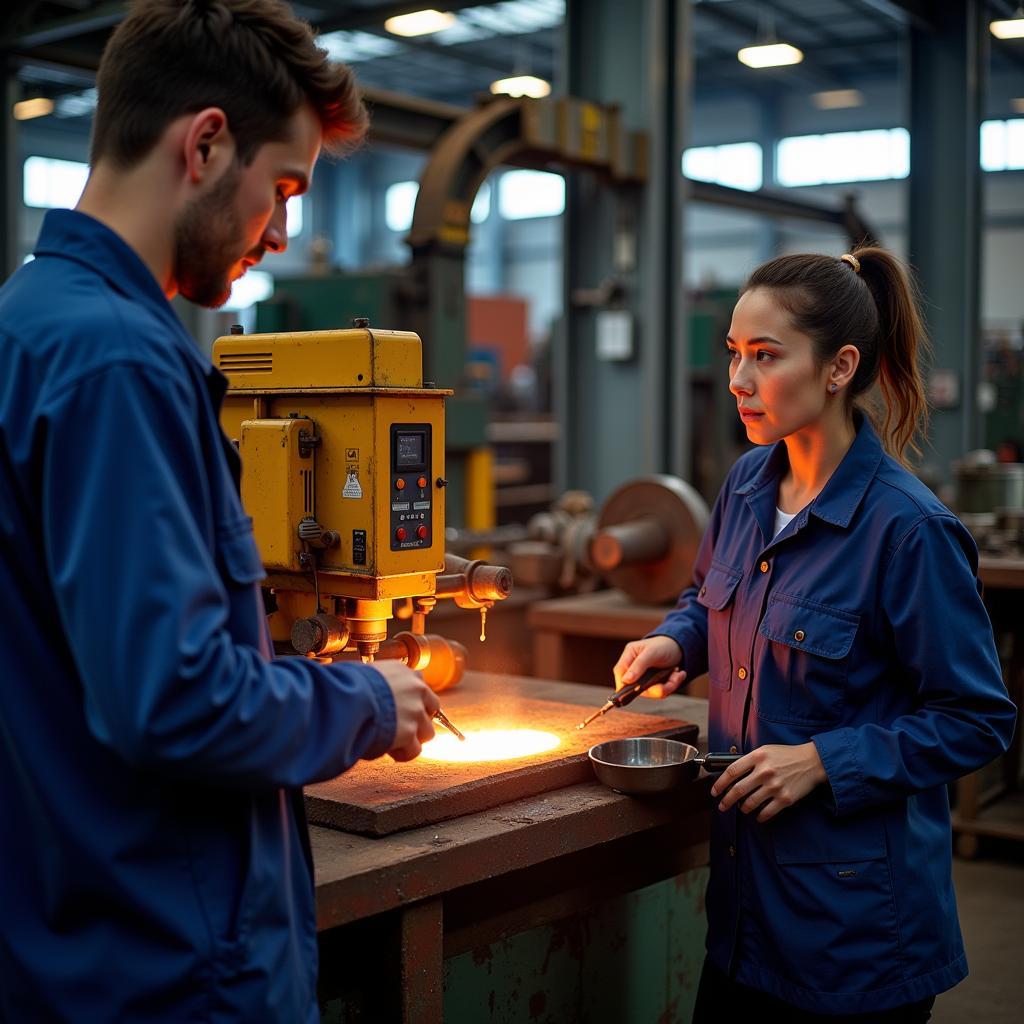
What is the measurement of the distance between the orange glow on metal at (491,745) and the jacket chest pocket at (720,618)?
0.22m

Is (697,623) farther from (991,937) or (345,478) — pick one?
(991,937)

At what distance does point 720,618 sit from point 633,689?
172 mm

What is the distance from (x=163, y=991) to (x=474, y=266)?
46.1ft

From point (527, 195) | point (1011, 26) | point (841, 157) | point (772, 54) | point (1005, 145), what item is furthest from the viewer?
point (527, 195)

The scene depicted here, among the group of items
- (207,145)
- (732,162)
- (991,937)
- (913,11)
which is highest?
(732,162)

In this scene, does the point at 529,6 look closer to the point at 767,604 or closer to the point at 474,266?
the point at 474,266

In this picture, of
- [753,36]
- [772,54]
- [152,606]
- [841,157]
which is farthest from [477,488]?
[841,157]

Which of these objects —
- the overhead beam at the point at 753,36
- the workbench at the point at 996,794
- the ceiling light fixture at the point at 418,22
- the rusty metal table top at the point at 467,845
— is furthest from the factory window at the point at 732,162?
the rusty metal table top at the point at 467,845

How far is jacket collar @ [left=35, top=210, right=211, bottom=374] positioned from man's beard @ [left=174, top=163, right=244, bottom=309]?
0.04 meters

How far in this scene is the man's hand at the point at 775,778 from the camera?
132 cm

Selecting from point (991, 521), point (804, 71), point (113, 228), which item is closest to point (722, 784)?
point (113, 228)

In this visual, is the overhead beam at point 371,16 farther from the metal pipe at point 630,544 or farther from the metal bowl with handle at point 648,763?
the metal bowl with handle at point 648,763

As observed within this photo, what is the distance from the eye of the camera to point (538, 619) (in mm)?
3039

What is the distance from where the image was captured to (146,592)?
79 cm
